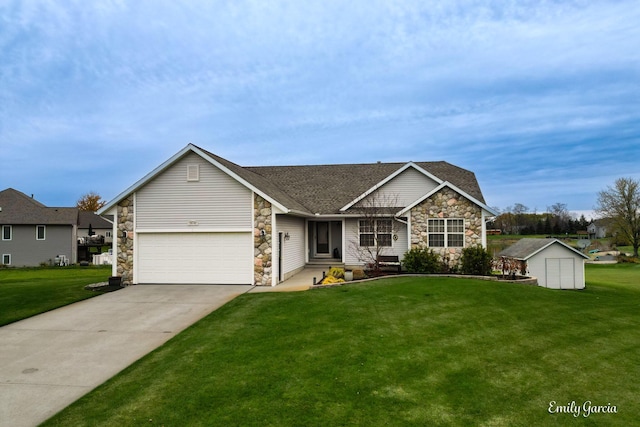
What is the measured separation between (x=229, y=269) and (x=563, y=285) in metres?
17.7

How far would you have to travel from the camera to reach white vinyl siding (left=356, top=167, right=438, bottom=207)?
66.2 feet

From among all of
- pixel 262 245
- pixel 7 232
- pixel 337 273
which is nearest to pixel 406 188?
pixel 337 273

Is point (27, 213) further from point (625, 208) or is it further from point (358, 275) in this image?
point (625, 208)

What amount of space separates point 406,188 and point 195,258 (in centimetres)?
1127

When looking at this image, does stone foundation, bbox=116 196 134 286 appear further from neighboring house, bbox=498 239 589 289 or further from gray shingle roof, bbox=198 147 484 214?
neighboring house, bbox=498 239 589 289

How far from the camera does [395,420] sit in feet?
15.6

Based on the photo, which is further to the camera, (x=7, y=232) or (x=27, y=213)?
(x=27, y=213)

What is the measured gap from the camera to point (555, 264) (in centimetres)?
2098

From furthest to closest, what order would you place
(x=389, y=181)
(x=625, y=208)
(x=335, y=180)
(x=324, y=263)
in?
(x=625, y=208) → (x=335, y=180) → (x=324, y=263) → (x=389, y=181)

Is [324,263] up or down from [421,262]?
down

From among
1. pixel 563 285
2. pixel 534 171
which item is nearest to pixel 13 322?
pixel 563 285

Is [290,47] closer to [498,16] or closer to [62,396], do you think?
[498,16]

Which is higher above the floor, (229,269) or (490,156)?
(490,156)

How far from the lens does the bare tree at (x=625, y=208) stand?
42.6m
